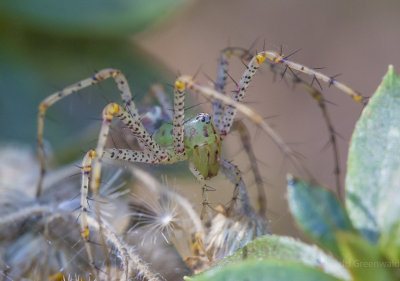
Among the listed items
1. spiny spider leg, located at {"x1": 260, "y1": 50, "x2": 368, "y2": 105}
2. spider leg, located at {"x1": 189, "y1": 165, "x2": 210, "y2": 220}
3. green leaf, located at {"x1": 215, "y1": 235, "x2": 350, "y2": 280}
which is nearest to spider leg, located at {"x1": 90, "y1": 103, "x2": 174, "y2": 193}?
spider leg, located at {"x1": 189, "y1": 165, "x2": 210, "y2": 220}

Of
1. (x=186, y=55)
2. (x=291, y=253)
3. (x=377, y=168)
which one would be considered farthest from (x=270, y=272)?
(x=186, y=55)

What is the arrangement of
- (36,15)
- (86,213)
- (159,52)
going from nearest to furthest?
(86,213) < (36,15) < (159,52)

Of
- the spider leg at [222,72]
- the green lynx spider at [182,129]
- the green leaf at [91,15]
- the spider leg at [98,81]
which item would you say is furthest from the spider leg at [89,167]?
the green leaf at [91,15]

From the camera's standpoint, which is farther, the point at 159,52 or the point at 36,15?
the point at 159,52

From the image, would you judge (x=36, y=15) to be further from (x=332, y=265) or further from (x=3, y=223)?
(x=332, y=265)

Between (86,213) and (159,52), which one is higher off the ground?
(159,52)

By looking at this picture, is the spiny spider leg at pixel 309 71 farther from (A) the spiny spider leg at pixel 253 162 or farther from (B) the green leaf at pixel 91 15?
(B) the green leaf at pixel 91 15

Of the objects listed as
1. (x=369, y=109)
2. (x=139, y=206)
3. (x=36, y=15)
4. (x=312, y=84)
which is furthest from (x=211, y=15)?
(x=369, y=109)

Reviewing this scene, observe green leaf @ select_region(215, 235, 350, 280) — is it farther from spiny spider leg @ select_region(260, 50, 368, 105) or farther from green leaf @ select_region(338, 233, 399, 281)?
spiny spider leg @ select_region(260, 50, 368, 105)
